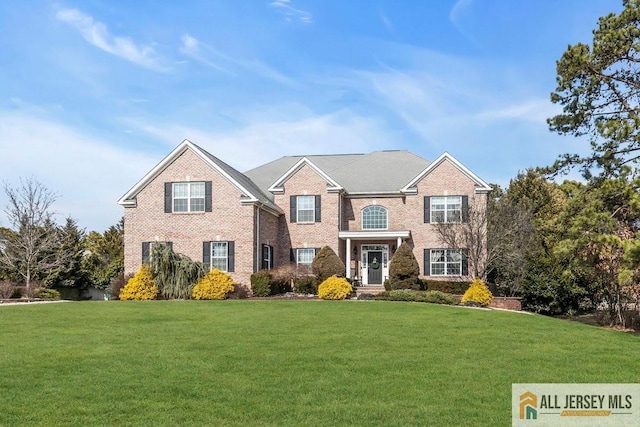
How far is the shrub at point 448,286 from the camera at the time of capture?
29.2 meters

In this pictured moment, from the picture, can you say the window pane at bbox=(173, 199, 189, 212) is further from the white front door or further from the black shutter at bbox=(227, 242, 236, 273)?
the white front door

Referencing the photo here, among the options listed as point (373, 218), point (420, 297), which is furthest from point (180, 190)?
point (420, 297)

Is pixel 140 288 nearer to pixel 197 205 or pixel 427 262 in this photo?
pixel 197 205

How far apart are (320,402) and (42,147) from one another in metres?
18.7

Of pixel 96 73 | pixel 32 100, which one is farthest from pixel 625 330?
pixel 32 100

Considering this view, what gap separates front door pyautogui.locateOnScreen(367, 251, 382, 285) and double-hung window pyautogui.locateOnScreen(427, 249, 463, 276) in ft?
10.2

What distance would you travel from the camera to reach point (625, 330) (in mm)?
19438

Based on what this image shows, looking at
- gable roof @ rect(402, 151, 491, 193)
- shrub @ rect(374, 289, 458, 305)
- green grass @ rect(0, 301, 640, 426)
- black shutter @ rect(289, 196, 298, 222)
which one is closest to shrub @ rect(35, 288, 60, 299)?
black shutter @ rect(289, 196, 298, 222)

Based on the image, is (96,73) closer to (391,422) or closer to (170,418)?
(170,418)

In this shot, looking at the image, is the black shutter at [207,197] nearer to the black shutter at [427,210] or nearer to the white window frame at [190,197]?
the white window frame at [190,197]

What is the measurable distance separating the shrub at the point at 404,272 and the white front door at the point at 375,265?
4487 mm

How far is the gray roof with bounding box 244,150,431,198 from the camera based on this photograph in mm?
34625

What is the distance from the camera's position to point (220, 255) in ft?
98.7

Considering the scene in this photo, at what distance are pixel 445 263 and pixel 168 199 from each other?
50.3 feet
